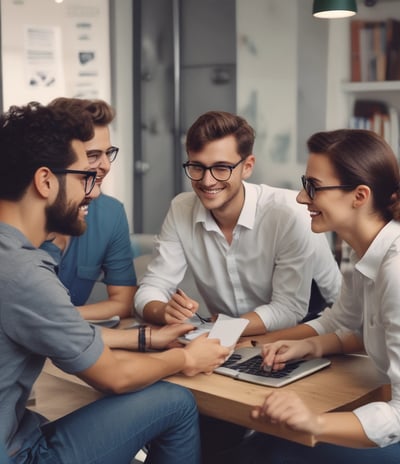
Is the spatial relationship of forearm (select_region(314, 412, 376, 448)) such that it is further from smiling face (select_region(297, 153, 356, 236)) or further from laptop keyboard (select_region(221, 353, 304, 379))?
smiling face (select_region(297, 153, 356, 236))

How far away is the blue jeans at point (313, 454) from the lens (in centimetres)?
188

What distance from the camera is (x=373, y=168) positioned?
1.98 m

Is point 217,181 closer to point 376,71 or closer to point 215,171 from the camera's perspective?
point 215,171

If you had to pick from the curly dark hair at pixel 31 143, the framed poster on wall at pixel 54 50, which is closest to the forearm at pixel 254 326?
the curly dark hair at pixel 31 143

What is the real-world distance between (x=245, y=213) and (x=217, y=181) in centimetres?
17

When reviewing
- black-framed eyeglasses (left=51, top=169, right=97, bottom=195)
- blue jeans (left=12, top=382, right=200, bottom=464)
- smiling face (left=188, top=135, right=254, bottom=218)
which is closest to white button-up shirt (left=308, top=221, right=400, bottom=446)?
blue jeans (left=12, top=382, right=200, bottom=464)

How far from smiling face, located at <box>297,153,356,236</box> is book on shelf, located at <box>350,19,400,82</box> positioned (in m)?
2.89

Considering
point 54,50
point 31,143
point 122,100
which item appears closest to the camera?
point 31,143

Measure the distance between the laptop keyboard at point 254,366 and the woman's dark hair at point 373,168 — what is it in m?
0.45

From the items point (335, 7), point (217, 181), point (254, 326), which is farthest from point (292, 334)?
point (335, 7)

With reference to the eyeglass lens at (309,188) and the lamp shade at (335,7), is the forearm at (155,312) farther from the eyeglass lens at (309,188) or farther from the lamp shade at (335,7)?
the lamp shade at (335,7)

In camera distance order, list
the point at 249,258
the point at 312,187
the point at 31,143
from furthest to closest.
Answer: the point at 249,258 < the point at 312,187 < the point at 31,143

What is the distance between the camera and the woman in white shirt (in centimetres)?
173

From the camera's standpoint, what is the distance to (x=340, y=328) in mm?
2266
